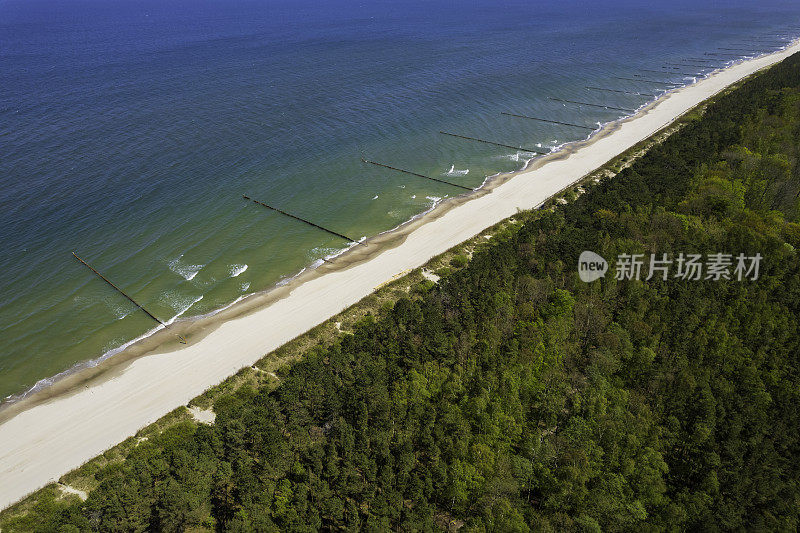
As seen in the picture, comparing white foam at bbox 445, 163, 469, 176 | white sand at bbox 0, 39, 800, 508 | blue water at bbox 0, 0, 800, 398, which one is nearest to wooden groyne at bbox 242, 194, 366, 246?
blue water at bbox 0, 0, 800, 398

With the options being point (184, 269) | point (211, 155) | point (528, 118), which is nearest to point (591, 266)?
point (184, 269)

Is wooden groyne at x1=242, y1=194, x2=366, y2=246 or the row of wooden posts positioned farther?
wooden groyne at x1=242, y1=194, x2=366, y2=246

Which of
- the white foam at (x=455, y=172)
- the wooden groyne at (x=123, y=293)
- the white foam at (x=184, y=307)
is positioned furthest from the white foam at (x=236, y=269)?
the white foam at (x=455, y=172)

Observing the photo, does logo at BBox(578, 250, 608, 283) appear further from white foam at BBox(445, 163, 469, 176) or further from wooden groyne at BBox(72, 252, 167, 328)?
wooden groyne at BBox(72, 252, 167, 328)

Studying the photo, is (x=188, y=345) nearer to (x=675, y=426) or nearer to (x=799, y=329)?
(x=675, y=426)

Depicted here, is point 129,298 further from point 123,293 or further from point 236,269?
point 236,269

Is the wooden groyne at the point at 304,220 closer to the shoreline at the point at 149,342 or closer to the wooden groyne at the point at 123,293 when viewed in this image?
the shoreline at the point at 149,342

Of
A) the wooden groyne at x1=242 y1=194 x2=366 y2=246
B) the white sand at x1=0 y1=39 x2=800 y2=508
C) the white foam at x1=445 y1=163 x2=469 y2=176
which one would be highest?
the white foam at x1=445 y1=163 x2=469 y2=176

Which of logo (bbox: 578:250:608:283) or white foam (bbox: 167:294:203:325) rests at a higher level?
logo (bbox: 578:250:608:283)
